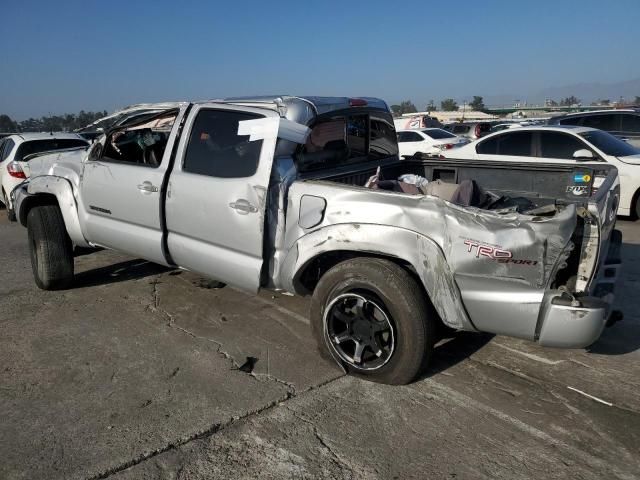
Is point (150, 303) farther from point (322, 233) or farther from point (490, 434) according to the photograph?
point (490, 434)

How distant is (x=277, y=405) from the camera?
10.5 ft

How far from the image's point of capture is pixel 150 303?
495cm

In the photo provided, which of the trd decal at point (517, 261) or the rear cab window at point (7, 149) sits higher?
the rear cab window at point (7, 149)

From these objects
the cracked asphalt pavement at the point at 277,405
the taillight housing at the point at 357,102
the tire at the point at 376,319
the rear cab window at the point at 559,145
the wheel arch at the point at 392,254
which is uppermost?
the taillight housing at the point at 357,102

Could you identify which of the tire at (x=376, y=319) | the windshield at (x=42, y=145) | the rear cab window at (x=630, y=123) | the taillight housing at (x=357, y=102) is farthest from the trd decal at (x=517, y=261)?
the rear cab window at (x=630, y=123)

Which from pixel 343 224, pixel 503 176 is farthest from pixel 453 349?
pixel 503 176

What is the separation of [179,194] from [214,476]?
2255 mm

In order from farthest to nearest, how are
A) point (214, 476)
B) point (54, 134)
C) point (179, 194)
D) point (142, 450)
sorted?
1. point (54, 134)
2. point (179, 194)
3. point (142, 450)
4. point (214, 476)

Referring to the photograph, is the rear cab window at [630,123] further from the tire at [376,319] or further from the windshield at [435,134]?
the tire at [376,319]

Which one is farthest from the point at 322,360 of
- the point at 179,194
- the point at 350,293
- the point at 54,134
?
the point at 54,134

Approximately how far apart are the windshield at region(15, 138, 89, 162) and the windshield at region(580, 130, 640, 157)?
9312 mm

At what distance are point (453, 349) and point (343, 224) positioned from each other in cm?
144

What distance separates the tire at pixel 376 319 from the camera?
3.10 metres

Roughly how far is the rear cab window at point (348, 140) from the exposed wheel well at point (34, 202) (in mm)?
3058
